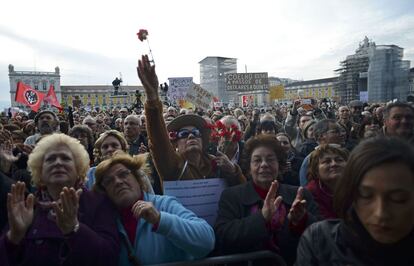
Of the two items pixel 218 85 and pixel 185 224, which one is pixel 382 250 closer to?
pixel 185 224

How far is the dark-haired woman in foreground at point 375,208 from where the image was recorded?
1.55m

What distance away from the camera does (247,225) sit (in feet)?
7.99

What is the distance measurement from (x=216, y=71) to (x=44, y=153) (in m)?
79.1

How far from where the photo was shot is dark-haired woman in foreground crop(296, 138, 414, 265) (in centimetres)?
155

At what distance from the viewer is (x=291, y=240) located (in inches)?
100

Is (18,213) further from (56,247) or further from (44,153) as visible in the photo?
(44,153)

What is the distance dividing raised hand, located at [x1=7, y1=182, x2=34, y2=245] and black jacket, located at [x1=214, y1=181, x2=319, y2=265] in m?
1.32

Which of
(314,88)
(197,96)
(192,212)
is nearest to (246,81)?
(197,96)

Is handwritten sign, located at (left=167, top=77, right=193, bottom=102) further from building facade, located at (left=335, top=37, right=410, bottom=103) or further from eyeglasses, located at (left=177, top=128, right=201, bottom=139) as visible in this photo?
building facade, located at (left=335, top=37, right=410, bottom=103)

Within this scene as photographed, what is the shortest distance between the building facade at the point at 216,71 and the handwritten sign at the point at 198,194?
7477 cm

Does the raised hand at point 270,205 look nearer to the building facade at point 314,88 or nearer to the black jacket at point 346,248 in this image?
the black jacket at point 346,248

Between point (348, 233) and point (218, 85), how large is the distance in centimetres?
7835

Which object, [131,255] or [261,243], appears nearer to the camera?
[131,255]

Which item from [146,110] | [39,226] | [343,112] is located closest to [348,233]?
[39,226]
